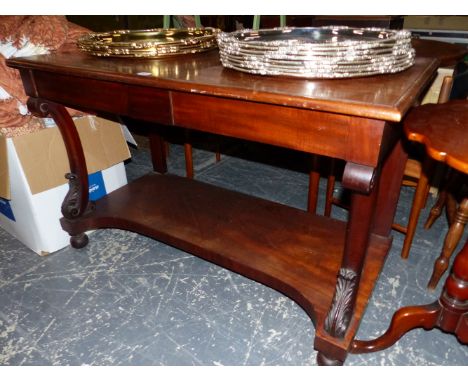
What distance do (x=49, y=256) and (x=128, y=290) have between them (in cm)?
42

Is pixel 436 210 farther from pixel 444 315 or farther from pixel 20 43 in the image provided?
pixel 20 43

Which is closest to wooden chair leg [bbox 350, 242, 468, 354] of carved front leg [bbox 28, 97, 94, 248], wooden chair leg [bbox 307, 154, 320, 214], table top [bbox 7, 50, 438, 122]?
table top [bbox 7, 50, 438, 122]

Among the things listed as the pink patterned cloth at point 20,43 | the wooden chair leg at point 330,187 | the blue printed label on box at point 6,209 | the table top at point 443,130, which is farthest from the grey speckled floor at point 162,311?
the table top at point 443,130

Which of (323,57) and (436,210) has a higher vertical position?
(323,57)

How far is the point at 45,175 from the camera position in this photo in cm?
141

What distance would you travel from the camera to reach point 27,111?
134 cm

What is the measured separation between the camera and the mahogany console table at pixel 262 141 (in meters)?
0.71

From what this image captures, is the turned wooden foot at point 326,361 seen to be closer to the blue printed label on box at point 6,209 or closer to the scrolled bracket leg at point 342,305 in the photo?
the scrolled bracket leg at point 342,305

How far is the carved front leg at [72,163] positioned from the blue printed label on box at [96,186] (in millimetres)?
112

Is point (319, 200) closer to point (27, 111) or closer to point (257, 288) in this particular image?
point (257, 288)

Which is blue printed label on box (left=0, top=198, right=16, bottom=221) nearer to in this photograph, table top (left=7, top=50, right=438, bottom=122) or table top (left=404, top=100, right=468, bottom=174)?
table top (left=7, top=50, right=438, bottom=122)

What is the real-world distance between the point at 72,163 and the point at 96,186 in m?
0.26

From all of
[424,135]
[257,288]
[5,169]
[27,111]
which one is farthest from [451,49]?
[5,169]

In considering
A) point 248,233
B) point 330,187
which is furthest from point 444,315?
point 330,187
